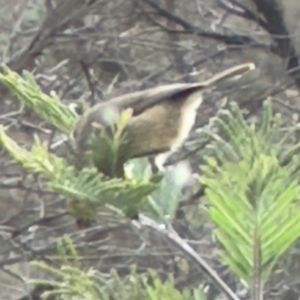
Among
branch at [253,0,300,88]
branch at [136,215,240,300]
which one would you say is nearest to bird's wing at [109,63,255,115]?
branch at [136,215,240,300]

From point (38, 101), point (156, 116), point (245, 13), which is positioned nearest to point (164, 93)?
point (156, 116)

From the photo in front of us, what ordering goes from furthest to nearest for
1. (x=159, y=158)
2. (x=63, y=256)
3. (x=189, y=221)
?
(x=189, y=221)
(x=159, y=158)
(x=63, y=256)

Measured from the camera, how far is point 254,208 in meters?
0.89

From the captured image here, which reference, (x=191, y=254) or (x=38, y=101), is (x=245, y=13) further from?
(x=191, y=254)

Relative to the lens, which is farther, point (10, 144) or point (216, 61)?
point (216, 61)

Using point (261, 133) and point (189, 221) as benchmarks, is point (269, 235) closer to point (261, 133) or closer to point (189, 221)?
point (261, 133)

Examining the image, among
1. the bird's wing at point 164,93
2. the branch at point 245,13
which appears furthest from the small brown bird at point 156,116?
the branch at point 245,13

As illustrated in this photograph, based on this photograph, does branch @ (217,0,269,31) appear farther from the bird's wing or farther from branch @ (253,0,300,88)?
the bird's wing

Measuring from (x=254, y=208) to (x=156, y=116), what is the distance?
299mm

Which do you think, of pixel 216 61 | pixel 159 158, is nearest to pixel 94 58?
pixel 216 61

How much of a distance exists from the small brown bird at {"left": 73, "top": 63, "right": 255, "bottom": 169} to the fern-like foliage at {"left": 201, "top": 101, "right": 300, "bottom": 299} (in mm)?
202

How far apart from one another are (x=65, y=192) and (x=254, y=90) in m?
3.55

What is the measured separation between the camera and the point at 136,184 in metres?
1.00

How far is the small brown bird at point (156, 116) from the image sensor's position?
3.77 ft
